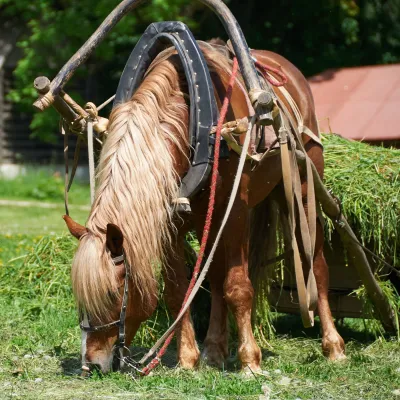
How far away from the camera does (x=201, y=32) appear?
15.2 metres

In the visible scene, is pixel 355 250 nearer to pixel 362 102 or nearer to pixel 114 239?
pixel 114 239

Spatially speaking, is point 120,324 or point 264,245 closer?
point 120,324

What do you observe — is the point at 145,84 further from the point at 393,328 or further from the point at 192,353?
the point at 393,328

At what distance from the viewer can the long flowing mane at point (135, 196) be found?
3.64m

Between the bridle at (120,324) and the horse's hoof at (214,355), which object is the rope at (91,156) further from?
the horse's hoof at (214,355)

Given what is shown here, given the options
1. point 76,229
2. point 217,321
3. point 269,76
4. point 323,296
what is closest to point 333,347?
point 323,296

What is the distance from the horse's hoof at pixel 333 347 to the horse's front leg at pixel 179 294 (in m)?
0.95

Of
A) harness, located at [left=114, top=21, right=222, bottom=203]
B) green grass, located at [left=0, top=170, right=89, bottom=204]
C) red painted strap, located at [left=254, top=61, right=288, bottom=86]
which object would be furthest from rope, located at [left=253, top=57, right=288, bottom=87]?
green grass, located at [left=0, top=170, right=89, bottom=204]

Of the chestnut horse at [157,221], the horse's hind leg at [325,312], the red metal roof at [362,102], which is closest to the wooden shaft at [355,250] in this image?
the horse's hind leg at [325,312]

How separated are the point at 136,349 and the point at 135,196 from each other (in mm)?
1493

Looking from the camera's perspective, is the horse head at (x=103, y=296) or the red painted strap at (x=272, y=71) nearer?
the horse head at (x=103, y=296)

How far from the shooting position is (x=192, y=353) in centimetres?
441

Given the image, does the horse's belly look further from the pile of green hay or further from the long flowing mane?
the pile of green hay

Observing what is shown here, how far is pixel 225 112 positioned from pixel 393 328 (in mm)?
2103
